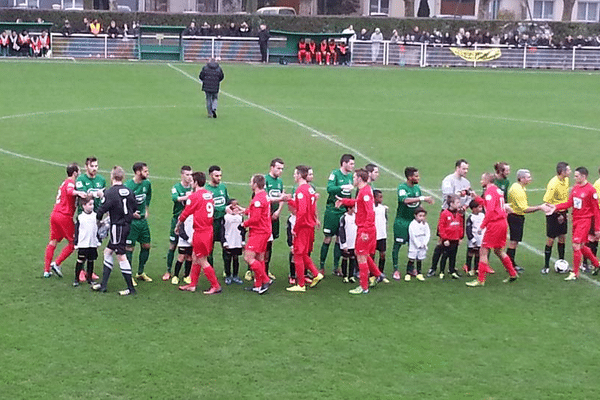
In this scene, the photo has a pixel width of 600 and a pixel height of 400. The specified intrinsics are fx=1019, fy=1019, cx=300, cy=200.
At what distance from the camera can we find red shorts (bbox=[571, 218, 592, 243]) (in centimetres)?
1584

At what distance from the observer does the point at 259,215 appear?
14609 mm

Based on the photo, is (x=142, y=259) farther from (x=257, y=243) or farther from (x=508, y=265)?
(x=508, y=265)

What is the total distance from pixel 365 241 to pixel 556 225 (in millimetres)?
3634

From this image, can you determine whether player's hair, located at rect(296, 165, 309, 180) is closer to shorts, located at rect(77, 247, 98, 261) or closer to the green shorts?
the green shorts

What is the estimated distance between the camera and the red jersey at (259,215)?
47.8ft

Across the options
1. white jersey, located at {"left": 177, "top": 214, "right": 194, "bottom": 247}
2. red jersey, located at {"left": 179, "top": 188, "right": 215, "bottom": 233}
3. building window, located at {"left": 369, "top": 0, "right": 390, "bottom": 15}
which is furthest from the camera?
building window, located at {"left": 369, "top": 0, "right": 390, "bottom": 15}

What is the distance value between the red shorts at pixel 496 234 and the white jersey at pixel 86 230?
19.0 feet

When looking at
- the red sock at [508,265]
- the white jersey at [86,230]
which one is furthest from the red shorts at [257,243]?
the red sock at [508,265]

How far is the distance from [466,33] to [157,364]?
47.4 m

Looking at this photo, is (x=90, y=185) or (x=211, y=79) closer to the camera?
(x=90, y=185)

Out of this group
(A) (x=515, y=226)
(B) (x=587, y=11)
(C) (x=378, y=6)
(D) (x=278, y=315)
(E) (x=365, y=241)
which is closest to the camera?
(D) (x=278, y=315)

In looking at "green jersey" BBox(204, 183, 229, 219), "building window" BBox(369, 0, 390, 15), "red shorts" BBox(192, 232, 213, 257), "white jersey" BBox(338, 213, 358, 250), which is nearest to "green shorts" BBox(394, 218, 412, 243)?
"white jersey" BBox(338, 213, 358, 250)

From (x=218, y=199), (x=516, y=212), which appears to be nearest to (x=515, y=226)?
(x=516, y=212)

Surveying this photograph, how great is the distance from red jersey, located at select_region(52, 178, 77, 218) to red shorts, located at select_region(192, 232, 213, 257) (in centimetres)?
210
